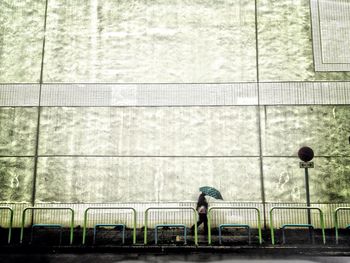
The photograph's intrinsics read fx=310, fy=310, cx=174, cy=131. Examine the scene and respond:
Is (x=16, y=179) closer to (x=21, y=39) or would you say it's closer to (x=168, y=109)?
(x=21, y=39)

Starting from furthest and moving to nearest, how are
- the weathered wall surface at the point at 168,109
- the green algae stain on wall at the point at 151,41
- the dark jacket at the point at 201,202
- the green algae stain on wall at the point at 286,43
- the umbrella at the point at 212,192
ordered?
the green algae stain on wall at the point at 151,41, the green algae stain on wall at the point at 286,43, the weathered wall surface at the point at 168,109, the dark jacket at the point at 201,202, the umbrella at the point at 212,192

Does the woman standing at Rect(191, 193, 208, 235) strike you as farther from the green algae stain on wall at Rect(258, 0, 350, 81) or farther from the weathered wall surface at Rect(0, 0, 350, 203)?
the green algae stain on wall at Rect(258, 0, 350, 81)

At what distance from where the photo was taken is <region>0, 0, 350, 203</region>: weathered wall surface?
11.0 m

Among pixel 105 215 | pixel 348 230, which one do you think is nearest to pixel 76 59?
pixel 105 215

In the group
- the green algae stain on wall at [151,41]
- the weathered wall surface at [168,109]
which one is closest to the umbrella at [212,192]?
the weathered wall surface at [168,109]

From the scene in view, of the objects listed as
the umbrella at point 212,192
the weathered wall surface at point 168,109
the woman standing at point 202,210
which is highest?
the weathered wall surface at point 168,109

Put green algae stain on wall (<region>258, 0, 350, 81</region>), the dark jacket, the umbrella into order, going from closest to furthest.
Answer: the umbrella
the dark jacket
green algae stain on wall (<region>258, 0, 350, 81</region>)

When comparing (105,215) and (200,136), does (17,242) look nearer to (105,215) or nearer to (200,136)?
(105,215)

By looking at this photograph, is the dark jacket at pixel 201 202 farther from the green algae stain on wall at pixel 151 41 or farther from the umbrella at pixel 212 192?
Result: the green algae stain on wall at pixel 151 41

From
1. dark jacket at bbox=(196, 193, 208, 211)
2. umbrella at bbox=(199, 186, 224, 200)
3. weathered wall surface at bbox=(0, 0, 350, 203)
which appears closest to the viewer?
umbrella at bbox=(199, 186, 224, 200)

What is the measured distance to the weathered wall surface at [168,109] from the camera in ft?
36.2

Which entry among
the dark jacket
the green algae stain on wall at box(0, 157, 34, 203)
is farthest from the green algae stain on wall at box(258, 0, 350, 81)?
the green algae stain on wall at box(0, 157, 34, 203)

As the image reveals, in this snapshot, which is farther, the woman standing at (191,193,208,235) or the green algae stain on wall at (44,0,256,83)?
the green algae stain on wall at (44,0,256,83)

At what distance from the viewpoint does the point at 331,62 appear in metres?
11.4
